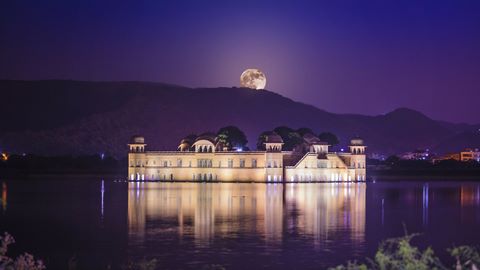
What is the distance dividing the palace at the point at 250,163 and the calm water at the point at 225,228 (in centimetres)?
3309

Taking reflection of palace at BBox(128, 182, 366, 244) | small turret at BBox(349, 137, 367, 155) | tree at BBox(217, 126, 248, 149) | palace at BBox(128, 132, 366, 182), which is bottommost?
reflection of palace at BBox(128, 182, 366, 244)

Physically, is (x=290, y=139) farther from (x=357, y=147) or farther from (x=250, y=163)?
(x=250, y=163)

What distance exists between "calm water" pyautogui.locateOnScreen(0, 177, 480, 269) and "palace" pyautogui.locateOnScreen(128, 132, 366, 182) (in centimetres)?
3309

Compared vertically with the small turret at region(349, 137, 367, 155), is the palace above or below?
below

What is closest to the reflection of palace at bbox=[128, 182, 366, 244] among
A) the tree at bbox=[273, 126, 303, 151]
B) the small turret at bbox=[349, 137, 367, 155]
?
the small turret at bbox=[349, 137, 367, 155]

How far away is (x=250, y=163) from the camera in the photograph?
82938 mm

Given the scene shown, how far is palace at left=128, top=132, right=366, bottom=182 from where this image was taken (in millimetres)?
82938

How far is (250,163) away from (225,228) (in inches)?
2053

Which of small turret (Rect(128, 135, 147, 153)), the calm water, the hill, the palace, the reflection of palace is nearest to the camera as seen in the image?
the calm water

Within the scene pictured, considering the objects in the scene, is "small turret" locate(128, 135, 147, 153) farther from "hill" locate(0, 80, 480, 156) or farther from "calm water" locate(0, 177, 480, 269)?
"hill" locate(0, 80, 480, 156)

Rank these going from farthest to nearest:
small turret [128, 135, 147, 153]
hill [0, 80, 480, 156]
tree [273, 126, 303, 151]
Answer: hill [0, 80, 480, 156] < tree [273, 126, 303, 151] < small turret [128, 135, 147, 153]

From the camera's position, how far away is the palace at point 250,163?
272 feet

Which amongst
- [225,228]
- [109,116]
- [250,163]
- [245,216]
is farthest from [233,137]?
[109,116]

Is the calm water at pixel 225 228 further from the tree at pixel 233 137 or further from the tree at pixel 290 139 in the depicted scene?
the tree at pixel 233 137
